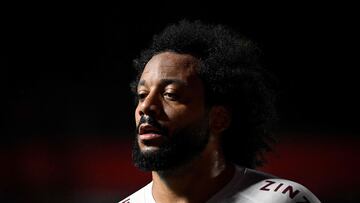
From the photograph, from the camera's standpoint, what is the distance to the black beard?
4.39 ft

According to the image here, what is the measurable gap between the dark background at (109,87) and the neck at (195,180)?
23.1 inches

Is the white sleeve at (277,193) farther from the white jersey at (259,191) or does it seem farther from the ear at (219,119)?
the ear at (219,119)

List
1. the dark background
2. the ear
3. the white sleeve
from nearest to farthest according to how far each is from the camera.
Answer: the white sleeve < the ear < the dark background

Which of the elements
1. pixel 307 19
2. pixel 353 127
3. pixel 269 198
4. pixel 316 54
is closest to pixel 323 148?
pixel 353 127

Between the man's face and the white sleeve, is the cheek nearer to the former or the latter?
the man's face

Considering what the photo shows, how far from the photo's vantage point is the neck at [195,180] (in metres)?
1.39

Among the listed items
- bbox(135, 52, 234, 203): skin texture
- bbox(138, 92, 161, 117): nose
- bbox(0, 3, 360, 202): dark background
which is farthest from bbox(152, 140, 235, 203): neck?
bbox(0, 3, 360, 202): dark background

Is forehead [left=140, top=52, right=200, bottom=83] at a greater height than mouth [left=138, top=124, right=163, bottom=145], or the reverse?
forehead [left=140, top=52, right=200, bottom=83]

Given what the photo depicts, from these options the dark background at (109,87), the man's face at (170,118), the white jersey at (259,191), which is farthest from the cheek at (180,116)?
the dark background at (109,87)

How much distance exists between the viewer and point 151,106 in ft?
4.45

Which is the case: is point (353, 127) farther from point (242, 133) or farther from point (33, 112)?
point (33, 112)

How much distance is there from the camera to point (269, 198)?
1330mm

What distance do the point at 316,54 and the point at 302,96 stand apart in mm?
139

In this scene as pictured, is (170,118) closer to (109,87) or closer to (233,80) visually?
(233,80)
